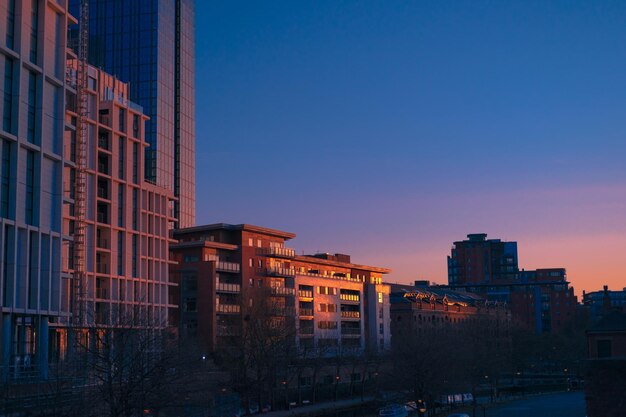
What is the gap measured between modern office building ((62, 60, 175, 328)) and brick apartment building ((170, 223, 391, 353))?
13.9 feet

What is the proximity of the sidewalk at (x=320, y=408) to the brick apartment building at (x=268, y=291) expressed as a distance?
7104 mm

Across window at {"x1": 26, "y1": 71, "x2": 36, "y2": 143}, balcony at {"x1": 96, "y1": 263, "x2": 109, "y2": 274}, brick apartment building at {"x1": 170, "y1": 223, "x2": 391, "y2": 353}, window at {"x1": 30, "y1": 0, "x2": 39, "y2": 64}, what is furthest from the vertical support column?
balcony at {"x1": 96, "y1": 263, "x2": 109, "y2": 274}

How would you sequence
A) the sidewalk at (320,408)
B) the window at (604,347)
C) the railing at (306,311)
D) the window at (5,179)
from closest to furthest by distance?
the window at (5,179), the window at (604,347), the sidewalk at (320,408), the railing at (306,311)

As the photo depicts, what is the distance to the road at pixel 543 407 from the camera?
87375 mm

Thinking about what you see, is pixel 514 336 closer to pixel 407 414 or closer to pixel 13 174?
pixel 407 414

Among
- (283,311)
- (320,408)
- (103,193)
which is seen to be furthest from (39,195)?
(283,311)

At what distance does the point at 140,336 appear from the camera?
47125 millimetres

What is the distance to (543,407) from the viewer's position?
314 ft

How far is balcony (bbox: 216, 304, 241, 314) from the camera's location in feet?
325

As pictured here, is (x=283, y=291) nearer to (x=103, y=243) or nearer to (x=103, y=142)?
(x=103, y=243)

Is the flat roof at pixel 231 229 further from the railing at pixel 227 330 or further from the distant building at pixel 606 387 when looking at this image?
the distant building at pixel 606 387

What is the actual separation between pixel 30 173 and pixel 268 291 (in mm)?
37034

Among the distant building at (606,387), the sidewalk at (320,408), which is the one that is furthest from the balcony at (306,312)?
the distant building at (606,387)

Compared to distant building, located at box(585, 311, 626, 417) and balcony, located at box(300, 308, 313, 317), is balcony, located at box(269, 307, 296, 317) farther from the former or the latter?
distant building, located at box(585, 311, 626, 417)
